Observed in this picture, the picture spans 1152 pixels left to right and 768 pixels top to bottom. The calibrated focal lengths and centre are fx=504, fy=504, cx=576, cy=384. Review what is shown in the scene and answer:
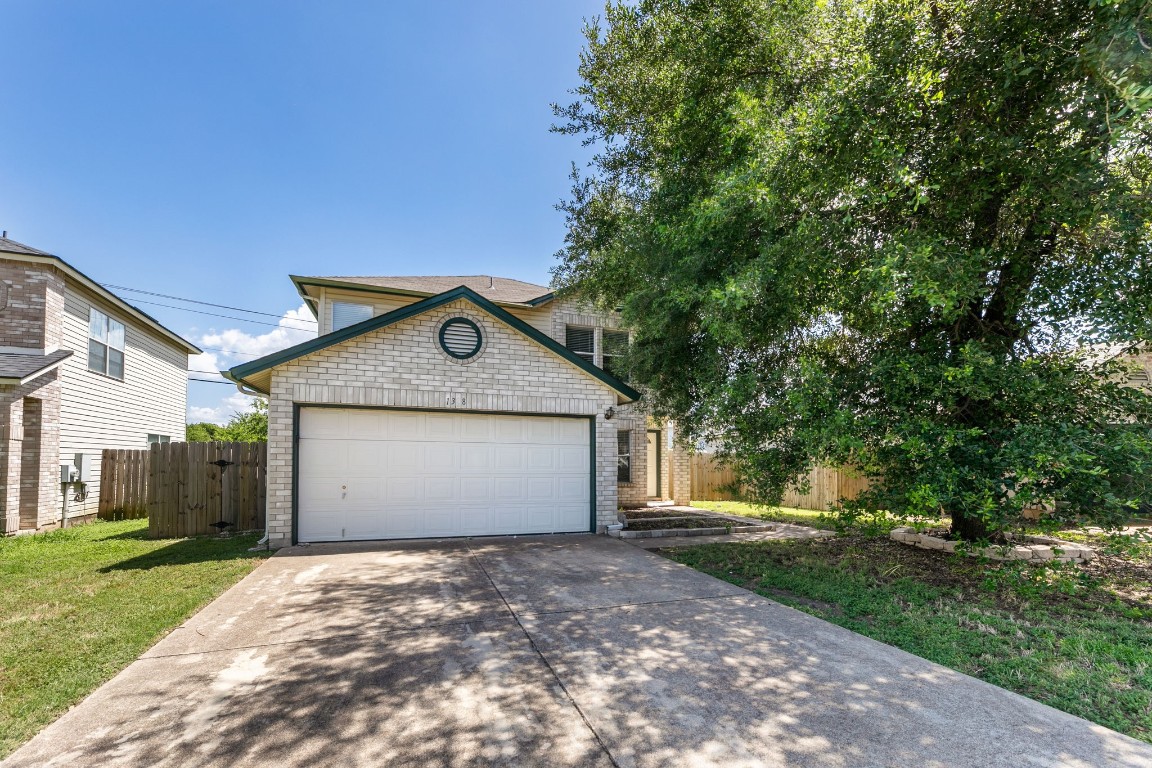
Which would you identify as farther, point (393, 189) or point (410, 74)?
point (393, 189)

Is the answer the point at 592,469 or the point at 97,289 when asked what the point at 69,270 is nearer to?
the point at 97,289

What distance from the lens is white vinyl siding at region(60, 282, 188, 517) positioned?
11.1 m

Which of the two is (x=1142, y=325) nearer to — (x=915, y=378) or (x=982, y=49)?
(x=915, y=378)

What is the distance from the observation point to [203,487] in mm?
9641

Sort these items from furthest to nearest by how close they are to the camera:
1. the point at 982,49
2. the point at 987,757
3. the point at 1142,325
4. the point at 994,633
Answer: the point at 982,49 < the point at 1142,325 < the point at 994,633 < the point at 987,757

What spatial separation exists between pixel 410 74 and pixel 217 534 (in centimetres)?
1018

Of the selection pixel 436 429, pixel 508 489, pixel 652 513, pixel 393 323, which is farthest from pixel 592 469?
pixel 393 323

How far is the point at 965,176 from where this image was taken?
5.79 meters

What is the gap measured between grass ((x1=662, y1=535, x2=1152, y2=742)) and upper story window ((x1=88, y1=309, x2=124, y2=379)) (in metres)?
14.0

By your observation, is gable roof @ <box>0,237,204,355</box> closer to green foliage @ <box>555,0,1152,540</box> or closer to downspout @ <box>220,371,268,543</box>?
downspout @ <box>220,371,268,543</box>

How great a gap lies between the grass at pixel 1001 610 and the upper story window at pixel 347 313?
940 centimetres

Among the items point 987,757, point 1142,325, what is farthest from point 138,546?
point 1142,325

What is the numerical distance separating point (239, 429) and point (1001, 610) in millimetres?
23969

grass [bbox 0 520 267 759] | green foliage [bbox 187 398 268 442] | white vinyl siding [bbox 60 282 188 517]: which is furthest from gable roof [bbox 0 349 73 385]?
green foliage [bbox 187 398 268 442]
